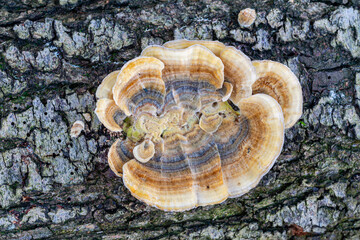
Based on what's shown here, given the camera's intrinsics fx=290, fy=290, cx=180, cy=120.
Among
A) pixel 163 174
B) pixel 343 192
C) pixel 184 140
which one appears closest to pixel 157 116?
pixel 184 140

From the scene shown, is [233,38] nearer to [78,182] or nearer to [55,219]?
[78,182]

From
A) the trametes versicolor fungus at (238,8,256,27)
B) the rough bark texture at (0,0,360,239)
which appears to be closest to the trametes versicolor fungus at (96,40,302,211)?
the rough bark texture at (0,0,360,239)

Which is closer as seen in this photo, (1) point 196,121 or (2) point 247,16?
(1) point 196,121

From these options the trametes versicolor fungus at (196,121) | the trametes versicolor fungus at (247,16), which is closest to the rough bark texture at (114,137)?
the trametes versicolor fungus at (247,16)

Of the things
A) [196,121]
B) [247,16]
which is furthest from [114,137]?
Answer: [247,16]

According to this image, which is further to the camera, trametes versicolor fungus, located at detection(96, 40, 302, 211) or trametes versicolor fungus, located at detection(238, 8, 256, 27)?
trametes versicolor fungus, located at detection(238, 8, 256, 27)

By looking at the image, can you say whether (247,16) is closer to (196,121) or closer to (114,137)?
(196,121)

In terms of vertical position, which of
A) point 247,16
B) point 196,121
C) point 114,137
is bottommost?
point 196,121

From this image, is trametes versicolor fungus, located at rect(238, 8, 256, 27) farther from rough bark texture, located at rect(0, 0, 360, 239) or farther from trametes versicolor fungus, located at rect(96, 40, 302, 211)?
trametes versicolor fungus, located at rect(96, 40, 302, 211)
